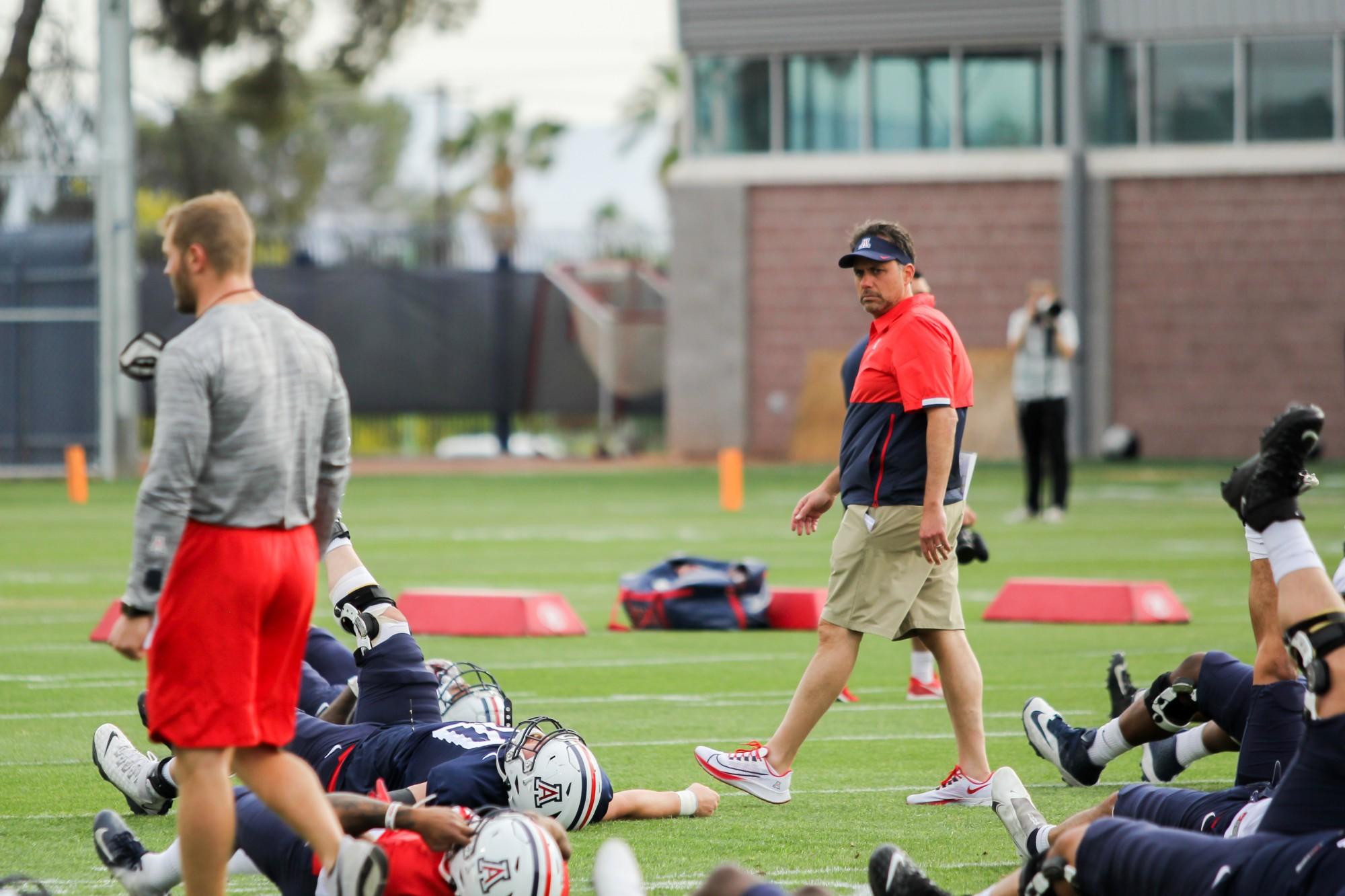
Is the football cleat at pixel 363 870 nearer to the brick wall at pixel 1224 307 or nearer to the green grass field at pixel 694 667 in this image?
the green grass field at pixel 694 667

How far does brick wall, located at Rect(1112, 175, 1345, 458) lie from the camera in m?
33.5

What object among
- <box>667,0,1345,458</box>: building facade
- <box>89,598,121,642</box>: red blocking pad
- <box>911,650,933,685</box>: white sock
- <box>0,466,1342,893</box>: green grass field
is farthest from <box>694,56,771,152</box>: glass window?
<box>911,650,933,685</box>: white sock

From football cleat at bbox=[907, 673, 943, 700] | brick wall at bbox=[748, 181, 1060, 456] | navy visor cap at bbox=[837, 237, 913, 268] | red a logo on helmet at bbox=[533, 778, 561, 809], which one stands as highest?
brick wall at bbox=[748, 181, 1060, 456]

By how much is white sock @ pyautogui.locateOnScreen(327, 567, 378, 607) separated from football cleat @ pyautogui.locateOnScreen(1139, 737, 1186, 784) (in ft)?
9.35

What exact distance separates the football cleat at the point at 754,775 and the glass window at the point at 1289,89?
29.3 meters

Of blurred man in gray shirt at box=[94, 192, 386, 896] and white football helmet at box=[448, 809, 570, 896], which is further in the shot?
white football helmet at box=[448, 809, 570, 896]

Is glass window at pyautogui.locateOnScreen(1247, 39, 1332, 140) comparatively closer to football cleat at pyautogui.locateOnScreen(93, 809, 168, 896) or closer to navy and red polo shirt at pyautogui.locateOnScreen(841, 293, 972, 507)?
navy and red polo shirt at pyautogui.locateOnScreen(841, 293, 972, 507)

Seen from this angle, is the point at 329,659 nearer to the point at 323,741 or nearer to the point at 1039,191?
the point at 323,741

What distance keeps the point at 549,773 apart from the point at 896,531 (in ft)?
5.96

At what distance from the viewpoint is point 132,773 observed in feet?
20.9

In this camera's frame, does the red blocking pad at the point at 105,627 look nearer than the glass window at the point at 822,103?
Yes

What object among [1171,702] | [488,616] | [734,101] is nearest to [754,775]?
[1171,702]

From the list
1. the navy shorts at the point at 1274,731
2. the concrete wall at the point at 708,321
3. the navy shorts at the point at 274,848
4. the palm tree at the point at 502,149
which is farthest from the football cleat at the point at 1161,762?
the palm tree at the point at 502,149

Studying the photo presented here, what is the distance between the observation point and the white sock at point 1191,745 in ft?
21.1
